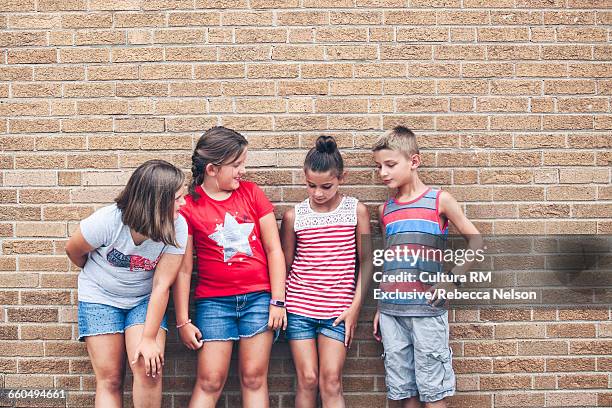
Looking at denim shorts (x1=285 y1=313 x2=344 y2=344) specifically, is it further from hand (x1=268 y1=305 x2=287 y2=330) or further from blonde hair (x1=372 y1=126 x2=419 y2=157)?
blonde hair (x1=372 y1=126 x2=419 y2=157)

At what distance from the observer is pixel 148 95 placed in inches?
163

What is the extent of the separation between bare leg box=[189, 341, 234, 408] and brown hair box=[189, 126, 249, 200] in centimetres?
86

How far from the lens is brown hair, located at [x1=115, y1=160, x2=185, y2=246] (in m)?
3.52

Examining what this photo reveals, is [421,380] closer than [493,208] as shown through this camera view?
Yes

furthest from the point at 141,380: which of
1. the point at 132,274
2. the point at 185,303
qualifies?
the point at 132,274

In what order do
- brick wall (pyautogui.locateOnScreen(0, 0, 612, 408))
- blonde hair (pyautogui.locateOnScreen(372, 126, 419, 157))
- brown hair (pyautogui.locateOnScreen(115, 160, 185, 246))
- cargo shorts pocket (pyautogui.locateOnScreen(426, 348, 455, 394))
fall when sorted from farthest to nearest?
brick wall (pyautogui.locateOnScreen(0, 0, 612, 408)) → blonde hair (pyautogui.locateOnScreen(372, 126, 419, 157)) → cargo shorts pocket (pyautogui.locateOnScreen(426, 348, 455, 394)) → brown hair (pyautogui.locateOnScreen(115, 160, 185, 246))

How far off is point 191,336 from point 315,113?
1.52m

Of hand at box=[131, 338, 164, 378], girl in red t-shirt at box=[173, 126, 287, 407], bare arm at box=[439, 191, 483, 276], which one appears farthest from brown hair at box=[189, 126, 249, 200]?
bare arm at box=[439, 191, 483, 276]

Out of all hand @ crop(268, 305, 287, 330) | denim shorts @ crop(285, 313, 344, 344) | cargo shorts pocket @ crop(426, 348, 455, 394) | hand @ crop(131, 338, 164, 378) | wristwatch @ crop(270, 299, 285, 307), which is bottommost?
cargo shorts pocket @ crop(426, 348, 455, 394)

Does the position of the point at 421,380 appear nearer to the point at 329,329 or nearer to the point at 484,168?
the point at 329,329

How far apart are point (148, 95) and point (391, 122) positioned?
150 cm

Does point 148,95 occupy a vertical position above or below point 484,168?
above

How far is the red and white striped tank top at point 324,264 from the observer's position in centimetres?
387

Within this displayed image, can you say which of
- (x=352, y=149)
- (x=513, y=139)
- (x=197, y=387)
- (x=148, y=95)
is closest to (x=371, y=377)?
(x=197, y=387)
